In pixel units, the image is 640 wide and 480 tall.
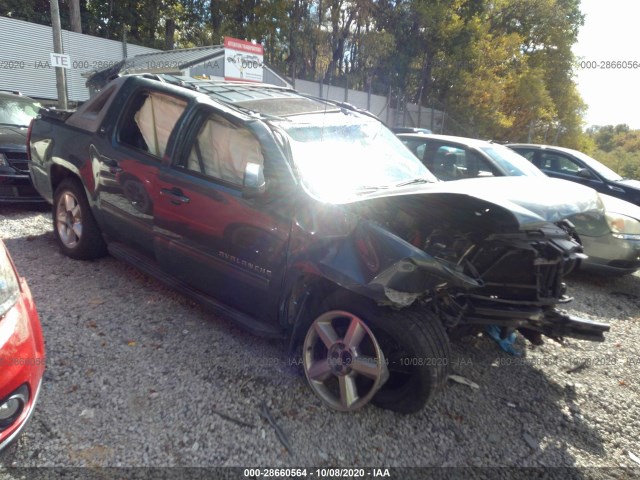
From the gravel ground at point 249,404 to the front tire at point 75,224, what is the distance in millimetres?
444

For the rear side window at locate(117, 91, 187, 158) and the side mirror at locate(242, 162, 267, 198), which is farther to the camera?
the rear side window at locate(117, 91, 187, 158)

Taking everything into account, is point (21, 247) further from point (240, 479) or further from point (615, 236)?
point (615, 236)

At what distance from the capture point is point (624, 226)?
493cm

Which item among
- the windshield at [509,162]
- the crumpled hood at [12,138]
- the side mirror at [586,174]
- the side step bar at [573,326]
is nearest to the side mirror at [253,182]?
the side step bar at [573,326]

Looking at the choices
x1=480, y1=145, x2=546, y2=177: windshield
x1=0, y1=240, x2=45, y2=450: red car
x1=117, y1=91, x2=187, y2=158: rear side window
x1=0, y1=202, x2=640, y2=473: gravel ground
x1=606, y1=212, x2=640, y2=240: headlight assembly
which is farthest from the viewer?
x1=480, y1=145, x2=546, y2=177: windshield

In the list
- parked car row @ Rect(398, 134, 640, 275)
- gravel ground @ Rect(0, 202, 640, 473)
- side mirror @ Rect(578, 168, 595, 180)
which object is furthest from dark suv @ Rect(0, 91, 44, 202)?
side mirror @ Rect(578, 168, 595, 180)

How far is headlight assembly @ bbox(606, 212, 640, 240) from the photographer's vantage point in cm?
489

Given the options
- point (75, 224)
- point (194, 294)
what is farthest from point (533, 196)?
point (75, 224)

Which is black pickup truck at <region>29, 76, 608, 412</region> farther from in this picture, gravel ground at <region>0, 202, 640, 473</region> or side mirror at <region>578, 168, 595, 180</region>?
side mirror at <region>578, 168, 595, 180</region>

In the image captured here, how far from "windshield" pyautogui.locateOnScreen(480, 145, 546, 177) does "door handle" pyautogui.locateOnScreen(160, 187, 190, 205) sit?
14.4 feet

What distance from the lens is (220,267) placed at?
2.88 metres

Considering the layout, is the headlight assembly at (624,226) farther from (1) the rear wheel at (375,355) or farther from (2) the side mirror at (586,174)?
(1) the rear wheel at (375,355)

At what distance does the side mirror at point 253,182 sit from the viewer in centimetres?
241

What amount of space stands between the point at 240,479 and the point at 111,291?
229 cm
